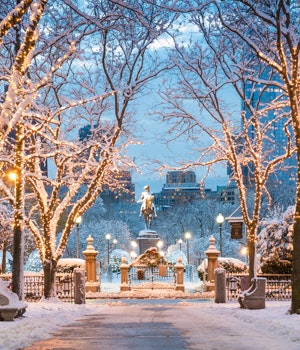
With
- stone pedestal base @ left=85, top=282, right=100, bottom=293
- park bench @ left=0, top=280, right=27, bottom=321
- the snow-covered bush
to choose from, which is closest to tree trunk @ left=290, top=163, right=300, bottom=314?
park bench @ left=0, top=280, right=27, bottom=321

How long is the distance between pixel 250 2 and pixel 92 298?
1793cm

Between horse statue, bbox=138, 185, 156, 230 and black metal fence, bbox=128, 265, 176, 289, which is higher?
Result: horse statue, bbox=138, 185, 156, 230

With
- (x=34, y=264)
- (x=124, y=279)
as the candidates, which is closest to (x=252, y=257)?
(x=124, y=279)

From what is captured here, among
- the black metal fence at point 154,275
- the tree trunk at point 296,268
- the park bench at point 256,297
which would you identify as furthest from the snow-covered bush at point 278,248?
the tree trunk at point 296,268

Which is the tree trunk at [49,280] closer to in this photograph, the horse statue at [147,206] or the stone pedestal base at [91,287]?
the stone pedestal base at [91,287]

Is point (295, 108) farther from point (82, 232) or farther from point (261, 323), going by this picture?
point (82, 232)

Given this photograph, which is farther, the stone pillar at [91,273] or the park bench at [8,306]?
the stone pillar at [91,273]

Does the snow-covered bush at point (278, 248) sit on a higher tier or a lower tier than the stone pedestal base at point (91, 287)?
higher

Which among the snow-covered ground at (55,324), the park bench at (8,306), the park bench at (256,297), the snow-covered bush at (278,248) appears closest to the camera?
the snow-covered ground at (55,324)

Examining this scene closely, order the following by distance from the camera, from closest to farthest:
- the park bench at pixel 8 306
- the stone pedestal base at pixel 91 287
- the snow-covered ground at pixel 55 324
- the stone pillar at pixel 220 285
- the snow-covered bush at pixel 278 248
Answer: the snow-covered ground at pixel 55 324, the park bench at pixel 8 306, the stone pillar at pixel 220 285, the snow-covered bush at pixel 278 248, the stone pedestal base at pixel 91 287

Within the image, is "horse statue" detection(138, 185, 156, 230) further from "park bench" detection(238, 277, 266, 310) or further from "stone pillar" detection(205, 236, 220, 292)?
"park bench" detection(238, 277, 266, 310)

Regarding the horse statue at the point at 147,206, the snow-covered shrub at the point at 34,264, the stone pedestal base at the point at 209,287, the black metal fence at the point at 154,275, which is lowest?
the stone pedestal base at the point at 209,287

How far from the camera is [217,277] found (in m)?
22.0

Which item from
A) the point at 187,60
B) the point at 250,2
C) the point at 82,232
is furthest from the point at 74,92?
the point at 82,232
